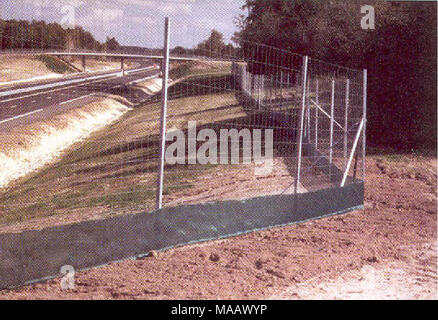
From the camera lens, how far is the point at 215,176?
1261cm

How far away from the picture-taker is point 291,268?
674 centimetres

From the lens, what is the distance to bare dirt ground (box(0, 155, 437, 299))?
237 inches

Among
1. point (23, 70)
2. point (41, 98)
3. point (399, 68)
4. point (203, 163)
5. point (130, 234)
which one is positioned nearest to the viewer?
point (130, 234)

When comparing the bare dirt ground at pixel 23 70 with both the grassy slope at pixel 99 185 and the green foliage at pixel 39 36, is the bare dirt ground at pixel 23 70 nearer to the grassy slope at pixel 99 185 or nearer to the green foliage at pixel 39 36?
the grassy slope at pixel 99 185

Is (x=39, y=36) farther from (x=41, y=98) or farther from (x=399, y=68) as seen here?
(x=41, y=98)

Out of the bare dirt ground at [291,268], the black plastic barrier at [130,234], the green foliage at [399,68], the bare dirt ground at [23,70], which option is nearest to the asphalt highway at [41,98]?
the bare dirt ground at [23,70]

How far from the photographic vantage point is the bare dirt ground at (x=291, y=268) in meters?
6.01

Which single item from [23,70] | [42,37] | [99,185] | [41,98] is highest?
[42,37]

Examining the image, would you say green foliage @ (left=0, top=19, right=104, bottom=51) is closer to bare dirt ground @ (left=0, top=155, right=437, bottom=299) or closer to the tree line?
the tree line

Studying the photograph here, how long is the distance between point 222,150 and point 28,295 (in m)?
9.98

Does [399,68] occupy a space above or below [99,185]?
above

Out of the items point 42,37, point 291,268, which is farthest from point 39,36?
point 291,268
